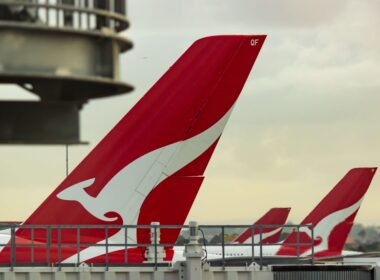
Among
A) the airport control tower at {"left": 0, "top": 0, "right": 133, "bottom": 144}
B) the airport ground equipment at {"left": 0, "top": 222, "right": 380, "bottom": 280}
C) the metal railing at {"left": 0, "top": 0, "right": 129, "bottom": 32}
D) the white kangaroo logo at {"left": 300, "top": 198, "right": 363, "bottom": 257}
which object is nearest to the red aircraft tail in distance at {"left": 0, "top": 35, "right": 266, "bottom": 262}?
the airport ground equipment at {"left": 0, "top": 222, "right": 380, "bottom": 280}

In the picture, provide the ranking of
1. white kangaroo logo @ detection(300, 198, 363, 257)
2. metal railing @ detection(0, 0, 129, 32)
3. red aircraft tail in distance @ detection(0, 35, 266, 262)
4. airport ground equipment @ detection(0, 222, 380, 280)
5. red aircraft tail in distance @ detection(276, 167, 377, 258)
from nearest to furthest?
metal railing @ detection(0, 0, 129, 32), airport ground equipment @ detection(0, 222, 380, 280), red aircraft tail in distance @ detection(0, 35, 266, 262), red aircraft tail in distance @ detection(276, 167, 377, 258), white kangaroo logo @ detection(300, 198, 363, 257)

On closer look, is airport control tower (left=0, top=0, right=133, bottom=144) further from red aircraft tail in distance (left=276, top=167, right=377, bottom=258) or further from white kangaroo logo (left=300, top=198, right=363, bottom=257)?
white kangaroo logo (left=300, top=198, right=363, bottom=257)

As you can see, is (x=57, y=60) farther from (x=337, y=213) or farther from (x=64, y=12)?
(x=337, y=213)

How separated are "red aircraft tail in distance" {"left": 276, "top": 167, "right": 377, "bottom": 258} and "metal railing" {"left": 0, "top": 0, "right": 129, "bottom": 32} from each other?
5453cm

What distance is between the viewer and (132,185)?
21500 mm

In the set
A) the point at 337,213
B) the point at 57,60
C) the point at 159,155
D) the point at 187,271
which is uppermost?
the point at 337,213

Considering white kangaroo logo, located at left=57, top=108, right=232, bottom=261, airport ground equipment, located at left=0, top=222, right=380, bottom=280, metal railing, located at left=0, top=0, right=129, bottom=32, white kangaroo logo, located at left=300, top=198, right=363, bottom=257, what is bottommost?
airport ground equipment, located at left=0, top=222, right=380, bottom=280

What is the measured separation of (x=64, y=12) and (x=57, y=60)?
0.12 m

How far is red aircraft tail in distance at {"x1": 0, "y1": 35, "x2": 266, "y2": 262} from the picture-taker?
2117cm

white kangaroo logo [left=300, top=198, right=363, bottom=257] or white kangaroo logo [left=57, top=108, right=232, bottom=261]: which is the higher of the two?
white kangaroo logo [left=300, top=198, right=363, bottom=257]

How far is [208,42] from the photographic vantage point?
23266 mm

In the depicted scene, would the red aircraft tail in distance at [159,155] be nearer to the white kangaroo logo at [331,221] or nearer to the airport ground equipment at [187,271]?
the airport ground equipment at [187,271]

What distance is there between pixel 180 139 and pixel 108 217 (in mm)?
2712

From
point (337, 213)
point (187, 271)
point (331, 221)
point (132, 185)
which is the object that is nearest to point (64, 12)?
point (187, 271)
